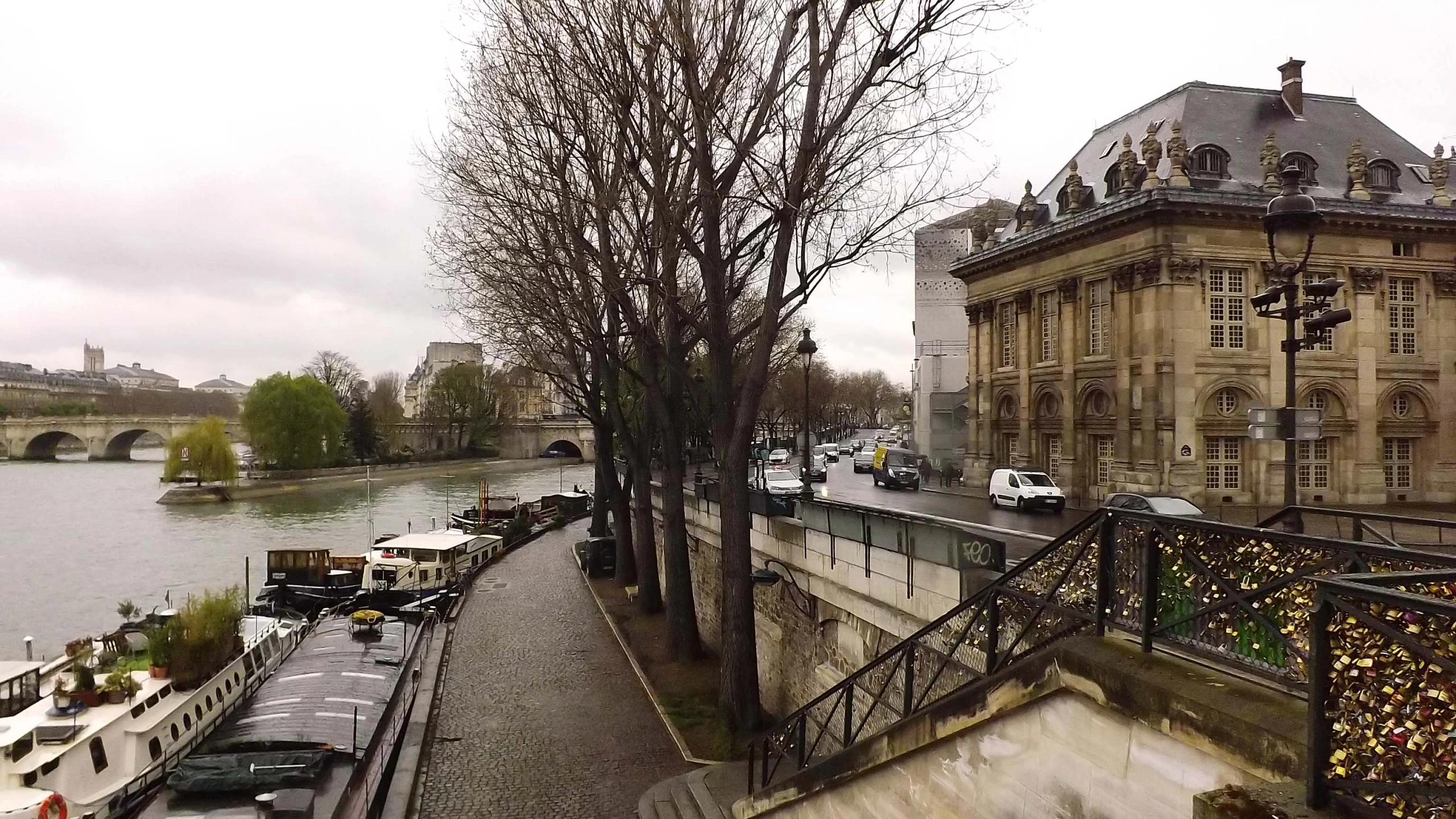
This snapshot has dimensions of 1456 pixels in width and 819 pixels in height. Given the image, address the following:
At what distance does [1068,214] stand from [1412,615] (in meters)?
32.0

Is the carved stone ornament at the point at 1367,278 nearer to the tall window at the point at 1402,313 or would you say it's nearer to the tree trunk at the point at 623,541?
the tall window at the point at 1402,313

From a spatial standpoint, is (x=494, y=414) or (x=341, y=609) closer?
(x=341, y=609)

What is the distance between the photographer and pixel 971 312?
38.9 m

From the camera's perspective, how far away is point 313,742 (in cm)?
1315

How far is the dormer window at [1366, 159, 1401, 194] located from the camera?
3047 cm

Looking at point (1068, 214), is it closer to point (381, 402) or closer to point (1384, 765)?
point (1384, 765)

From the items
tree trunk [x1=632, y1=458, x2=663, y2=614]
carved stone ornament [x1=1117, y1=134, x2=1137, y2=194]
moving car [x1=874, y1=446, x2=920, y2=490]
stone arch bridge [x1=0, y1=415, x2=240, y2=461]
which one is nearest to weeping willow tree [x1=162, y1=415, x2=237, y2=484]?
stone arch bridge [x1=0, y1=415, x2=240, y2=461]

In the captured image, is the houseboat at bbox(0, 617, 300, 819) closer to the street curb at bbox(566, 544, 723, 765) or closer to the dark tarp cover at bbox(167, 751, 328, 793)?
the dark tarp cover at bbox(167, 751, 328, 793)

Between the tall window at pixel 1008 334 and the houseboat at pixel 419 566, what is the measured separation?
73.5ft

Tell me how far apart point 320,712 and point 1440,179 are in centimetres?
3648

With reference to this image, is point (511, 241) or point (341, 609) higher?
point (511, 241)

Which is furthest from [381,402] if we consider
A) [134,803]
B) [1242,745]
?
[1242,745]

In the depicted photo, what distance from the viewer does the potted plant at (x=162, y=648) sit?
15352 mm

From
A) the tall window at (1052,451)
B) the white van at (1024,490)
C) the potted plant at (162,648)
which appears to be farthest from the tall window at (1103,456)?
the potted plant at (162,648)
